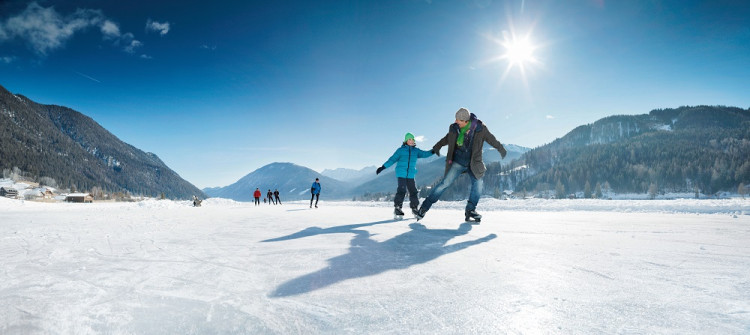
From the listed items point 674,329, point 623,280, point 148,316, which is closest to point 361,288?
point 148,316

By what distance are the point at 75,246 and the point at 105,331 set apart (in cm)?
263

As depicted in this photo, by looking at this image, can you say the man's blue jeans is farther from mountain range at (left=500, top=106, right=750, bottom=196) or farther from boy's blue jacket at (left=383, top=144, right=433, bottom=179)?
mountain range at (left=500, top=106, right=750, bottom=196)

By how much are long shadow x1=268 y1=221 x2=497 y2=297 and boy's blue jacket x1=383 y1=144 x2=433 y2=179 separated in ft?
10.6

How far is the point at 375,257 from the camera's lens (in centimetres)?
286

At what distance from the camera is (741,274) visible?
6.95 ft

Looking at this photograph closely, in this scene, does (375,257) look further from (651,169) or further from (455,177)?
(651,169)

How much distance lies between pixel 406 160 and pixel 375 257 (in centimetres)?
489

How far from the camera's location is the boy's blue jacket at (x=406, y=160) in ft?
24.9

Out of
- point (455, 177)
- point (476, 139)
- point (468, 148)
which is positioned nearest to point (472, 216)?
point (455, 177)

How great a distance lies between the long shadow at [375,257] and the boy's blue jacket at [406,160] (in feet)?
10.6

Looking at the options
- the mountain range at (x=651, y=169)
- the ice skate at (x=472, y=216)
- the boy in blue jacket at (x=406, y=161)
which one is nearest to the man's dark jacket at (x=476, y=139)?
the ice skate at (x=472, y=216)

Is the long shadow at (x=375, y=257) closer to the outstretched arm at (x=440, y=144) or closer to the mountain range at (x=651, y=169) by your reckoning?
the outstretched arm at (x=440, y=144)

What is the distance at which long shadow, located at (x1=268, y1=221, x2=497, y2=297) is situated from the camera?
2.04m

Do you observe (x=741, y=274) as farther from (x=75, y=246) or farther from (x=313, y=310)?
(x=75, y=246)
